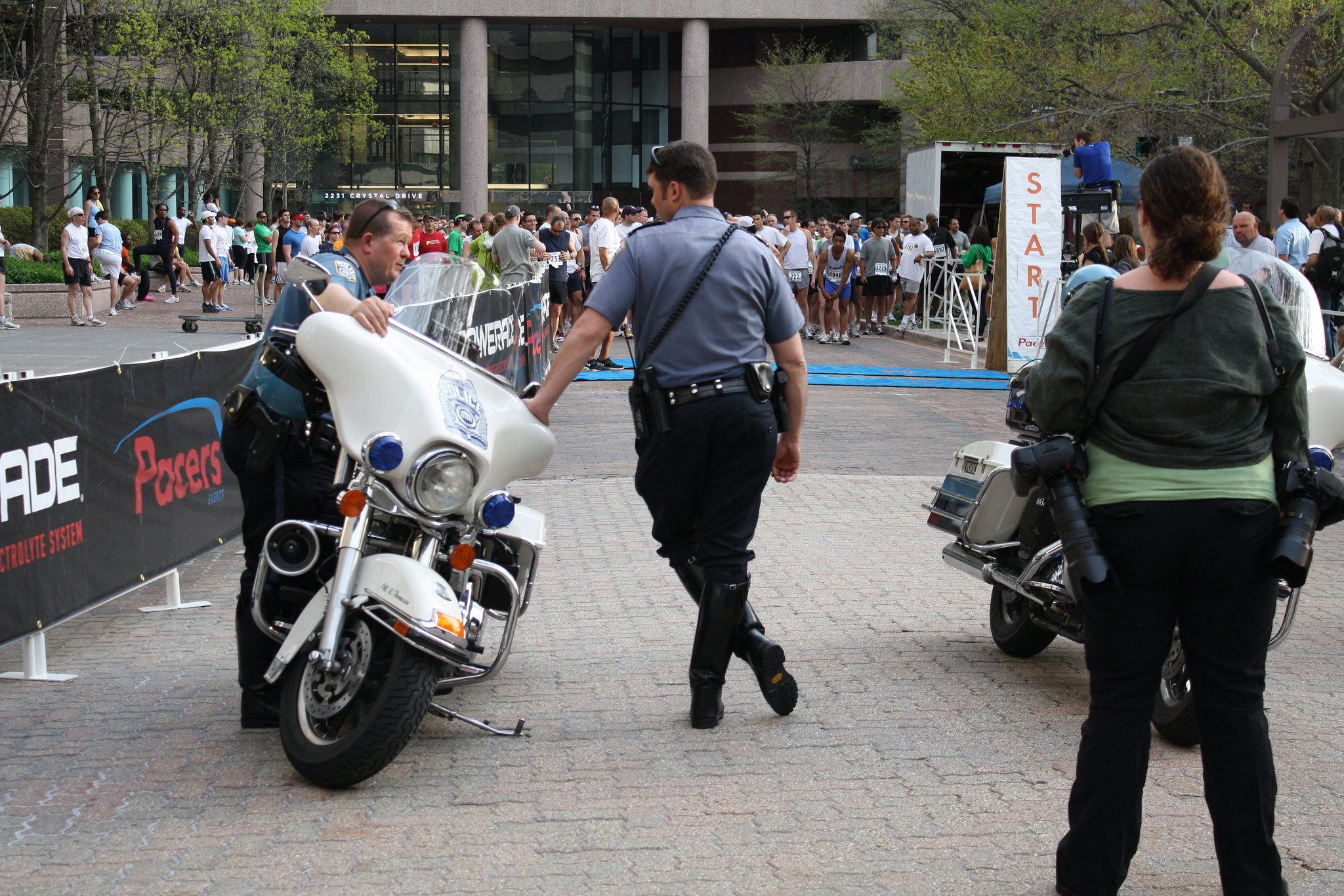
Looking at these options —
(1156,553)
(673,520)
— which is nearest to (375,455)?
(673,520)

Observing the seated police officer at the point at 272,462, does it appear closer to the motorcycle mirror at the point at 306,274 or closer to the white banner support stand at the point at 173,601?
the motorcycle mirror at the point at 306,274

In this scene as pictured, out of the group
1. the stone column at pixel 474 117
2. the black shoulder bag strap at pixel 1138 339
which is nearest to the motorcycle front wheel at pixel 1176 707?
the black shoulder bag strap at pixel 1138 339

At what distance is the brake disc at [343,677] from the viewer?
398cm

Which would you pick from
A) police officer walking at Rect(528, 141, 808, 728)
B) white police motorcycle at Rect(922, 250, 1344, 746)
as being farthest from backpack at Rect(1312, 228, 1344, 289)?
police officer walking at Rect(528, 141, 808, 728)

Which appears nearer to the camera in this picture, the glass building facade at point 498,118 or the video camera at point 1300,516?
the video camera at point 1300,516

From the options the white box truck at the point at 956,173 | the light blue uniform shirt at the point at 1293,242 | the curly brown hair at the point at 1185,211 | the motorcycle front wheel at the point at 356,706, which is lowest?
the motorcycle front wheel at the point at 356,706

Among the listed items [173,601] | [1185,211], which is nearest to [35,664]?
[173,601]

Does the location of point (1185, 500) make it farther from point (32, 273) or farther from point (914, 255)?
point (32, 273)

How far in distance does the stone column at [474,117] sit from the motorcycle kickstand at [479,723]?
53.6m

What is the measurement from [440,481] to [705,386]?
94 centimetres

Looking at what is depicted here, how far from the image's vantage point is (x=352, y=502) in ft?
13.1

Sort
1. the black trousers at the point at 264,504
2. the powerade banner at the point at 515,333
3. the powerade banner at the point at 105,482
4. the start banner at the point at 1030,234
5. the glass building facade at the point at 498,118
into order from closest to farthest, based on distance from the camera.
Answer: the black trousers at the point at 264,504 < the powerade banner at the point at 105,482 < the powerade banner at the point at 515,333 < the start banner at the point at 1030,234 < the glass building facade at the point at 498,118

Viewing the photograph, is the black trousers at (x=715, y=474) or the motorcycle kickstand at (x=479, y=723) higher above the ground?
the black trousers at (x=715, y=474)

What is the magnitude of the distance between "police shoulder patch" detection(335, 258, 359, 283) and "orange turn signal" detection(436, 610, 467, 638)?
1299mm
